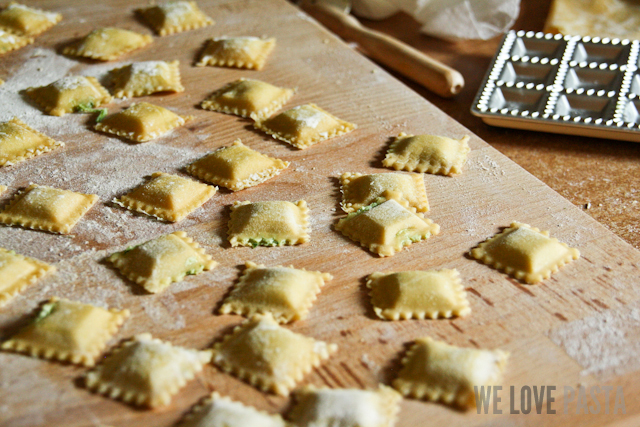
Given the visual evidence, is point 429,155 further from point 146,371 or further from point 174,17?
point 174,17

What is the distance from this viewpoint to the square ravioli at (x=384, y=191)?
2.99m

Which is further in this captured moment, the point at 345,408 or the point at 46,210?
the point at 46,210

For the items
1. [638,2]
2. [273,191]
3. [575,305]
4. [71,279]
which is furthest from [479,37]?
[71,279]

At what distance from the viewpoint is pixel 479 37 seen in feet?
14.9

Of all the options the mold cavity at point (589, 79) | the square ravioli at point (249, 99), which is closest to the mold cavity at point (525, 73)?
the mold cavity at point (589, 79)

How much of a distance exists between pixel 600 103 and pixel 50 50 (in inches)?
141

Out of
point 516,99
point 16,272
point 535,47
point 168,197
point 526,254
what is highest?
point 535,47

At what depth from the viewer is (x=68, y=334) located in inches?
90.7

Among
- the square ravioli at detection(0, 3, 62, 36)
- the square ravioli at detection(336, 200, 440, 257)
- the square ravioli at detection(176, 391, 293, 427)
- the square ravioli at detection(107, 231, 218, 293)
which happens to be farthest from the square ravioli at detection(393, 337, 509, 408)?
→ the square ravioli at detection(0, 3, 62, 36)

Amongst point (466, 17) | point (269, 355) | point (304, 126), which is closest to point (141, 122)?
point (304, 126)

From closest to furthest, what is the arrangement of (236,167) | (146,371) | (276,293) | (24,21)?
1. (146,371)
2. (276,293)
3. (236,167)
4. (24,21)

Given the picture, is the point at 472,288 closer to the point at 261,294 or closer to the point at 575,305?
the point at 575,305

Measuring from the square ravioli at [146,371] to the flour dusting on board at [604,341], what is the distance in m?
1.38

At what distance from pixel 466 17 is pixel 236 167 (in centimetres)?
238
